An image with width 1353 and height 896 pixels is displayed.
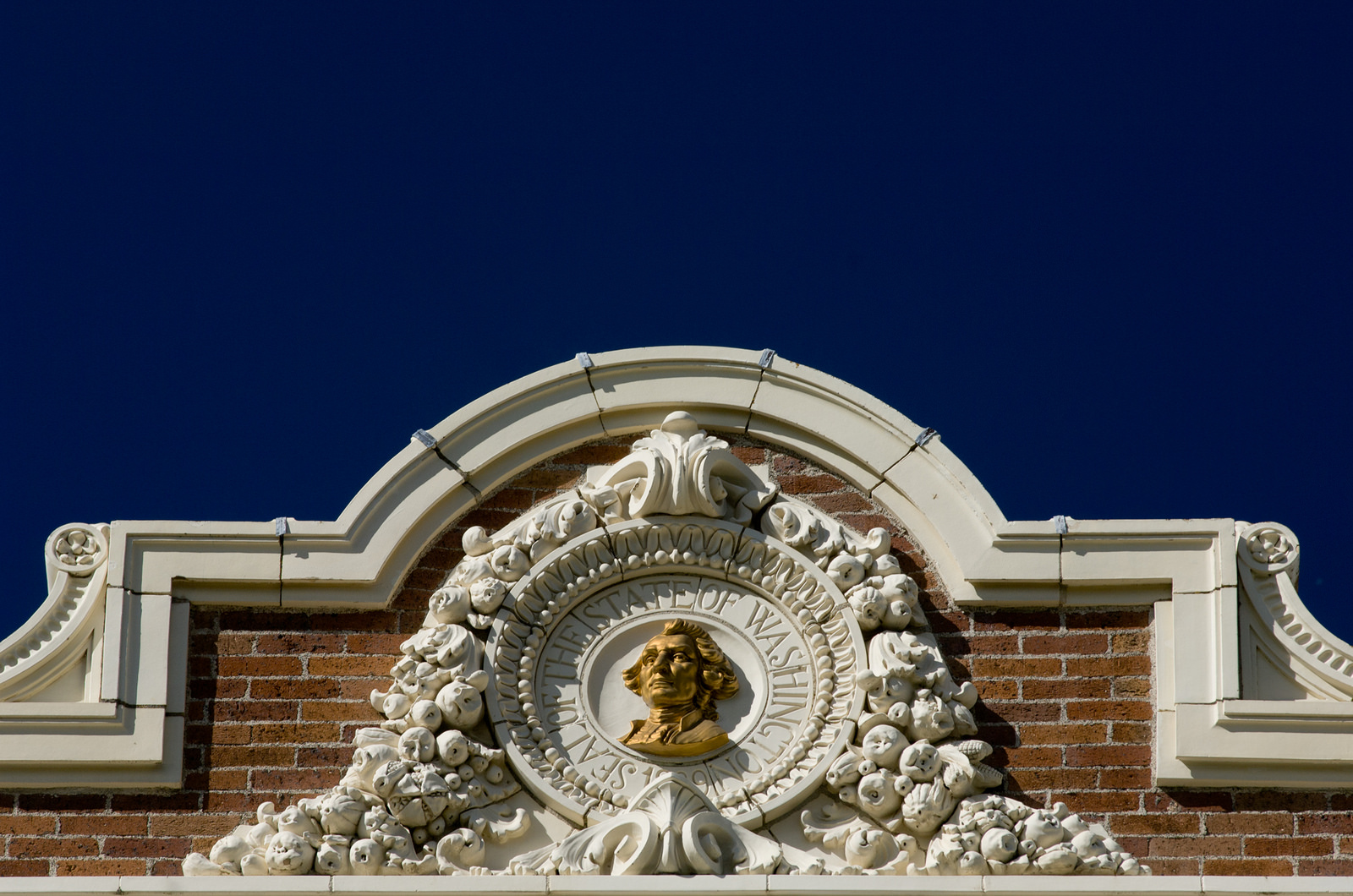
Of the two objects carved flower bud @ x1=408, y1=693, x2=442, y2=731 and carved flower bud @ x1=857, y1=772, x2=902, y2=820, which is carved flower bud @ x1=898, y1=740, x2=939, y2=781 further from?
carved flower bud @ x1=408, y1=693, x2=442, y2=731

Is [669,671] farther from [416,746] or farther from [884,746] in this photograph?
[416,746]

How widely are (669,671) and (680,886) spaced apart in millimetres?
982

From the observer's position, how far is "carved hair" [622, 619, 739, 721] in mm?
9773

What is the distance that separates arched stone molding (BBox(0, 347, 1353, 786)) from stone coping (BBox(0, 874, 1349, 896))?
1.98ft

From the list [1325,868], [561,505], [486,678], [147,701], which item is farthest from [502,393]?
[1325,868]

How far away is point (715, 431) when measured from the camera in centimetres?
1031

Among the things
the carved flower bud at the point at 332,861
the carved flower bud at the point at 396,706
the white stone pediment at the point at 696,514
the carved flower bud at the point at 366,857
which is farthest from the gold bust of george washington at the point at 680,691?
the carved flower bud at the point at 332,861

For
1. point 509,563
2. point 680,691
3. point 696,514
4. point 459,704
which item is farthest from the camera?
point 696,514

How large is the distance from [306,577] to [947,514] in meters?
2.62

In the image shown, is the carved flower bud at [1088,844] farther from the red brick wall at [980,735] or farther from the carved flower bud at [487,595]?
the carved flower bud at [487,595]

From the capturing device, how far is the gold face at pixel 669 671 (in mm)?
9711

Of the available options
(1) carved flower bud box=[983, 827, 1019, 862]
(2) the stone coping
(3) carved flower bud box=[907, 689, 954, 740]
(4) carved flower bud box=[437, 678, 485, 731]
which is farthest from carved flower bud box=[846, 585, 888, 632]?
(4) carved flower bud box=[437, 678, 485, 731]

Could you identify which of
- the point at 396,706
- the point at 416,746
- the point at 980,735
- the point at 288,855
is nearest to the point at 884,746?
the point at 980,735

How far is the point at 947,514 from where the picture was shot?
10.1 m
